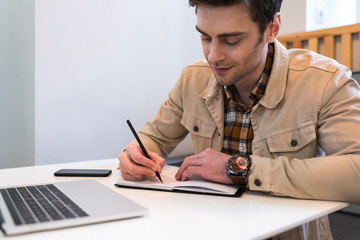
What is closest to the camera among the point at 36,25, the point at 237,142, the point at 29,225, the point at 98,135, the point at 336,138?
the point at 29,225

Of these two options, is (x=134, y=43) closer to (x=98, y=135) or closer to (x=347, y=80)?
(x=98, y=135)

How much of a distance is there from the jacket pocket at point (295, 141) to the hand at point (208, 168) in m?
0.22

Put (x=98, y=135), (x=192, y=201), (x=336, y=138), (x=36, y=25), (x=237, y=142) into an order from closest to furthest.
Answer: (x=192, y=201), (x=336, y=138), (x=237, y=142), (x=36, y=25), (x=98, y=135)

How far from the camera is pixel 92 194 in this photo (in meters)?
0.77

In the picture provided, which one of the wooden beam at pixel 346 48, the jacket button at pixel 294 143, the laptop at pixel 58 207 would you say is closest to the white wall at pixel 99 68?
the wooden beam at pixel 346 48

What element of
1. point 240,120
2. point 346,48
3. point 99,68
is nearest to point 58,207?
point 240,120

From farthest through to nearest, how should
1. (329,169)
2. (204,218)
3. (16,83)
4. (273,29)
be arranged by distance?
(16,83), (273,29), (329,169), (204,218)

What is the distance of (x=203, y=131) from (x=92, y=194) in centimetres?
54

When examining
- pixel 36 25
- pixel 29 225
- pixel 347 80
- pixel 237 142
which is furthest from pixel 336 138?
pixel 36 25

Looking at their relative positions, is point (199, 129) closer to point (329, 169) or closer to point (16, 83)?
point (329, 169)

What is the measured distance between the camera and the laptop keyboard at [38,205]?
1.97ft

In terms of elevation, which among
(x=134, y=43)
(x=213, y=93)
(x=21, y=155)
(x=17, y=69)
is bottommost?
(x=21, y=155)

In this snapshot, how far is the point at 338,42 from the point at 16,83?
6.41ft

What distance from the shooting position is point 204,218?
0.64m
